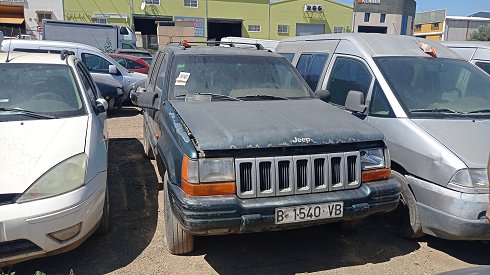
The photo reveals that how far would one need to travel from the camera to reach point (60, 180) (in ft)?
9.34

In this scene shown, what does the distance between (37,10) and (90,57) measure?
1243 inches

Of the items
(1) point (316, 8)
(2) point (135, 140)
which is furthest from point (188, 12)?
(2) point (135, 140)

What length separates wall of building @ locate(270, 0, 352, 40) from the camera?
1827 inches

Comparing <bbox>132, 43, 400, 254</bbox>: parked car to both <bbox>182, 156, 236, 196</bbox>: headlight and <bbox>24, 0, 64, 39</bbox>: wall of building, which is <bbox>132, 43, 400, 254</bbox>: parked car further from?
<bbox>24, 0, 64, 39</bbox>: wall of building

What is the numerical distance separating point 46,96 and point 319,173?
112 inches

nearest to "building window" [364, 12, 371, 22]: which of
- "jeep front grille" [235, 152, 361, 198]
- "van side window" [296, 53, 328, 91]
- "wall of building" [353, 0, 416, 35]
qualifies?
"wall of building" [353, 0, 416, 35]

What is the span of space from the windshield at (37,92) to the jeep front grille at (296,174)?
199cm

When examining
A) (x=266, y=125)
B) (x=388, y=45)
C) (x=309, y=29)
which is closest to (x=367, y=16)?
(x=309, y=29)

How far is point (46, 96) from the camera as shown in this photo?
381 centimetres

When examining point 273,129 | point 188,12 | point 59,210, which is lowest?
point 59,210

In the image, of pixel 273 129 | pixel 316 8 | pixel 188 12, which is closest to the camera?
pixel 273 129

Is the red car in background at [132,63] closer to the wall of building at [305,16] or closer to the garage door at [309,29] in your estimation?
the wall of building at [305,16]

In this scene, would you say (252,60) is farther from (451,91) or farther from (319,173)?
(451,91)

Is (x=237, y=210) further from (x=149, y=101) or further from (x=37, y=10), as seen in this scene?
(x=37, y=10)
